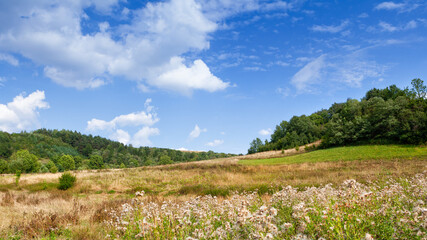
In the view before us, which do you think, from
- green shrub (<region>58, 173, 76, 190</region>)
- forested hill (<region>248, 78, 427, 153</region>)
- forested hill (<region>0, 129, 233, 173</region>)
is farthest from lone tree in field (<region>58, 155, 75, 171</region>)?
forested hill (<region>248, 78, 427, 153</region>)

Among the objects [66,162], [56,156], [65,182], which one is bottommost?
[65,182]

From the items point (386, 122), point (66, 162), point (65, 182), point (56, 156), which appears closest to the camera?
point (65, 182)

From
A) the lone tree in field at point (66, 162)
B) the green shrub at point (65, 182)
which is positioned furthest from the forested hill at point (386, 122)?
the lone tree in field at point (66, 162)

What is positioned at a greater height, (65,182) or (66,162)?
(66,162)

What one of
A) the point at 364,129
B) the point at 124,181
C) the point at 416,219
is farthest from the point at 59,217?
the point at 364,129

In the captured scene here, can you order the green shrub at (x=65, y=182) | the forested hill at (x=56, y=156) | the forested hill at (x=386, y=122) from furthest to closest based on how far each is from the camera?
the forested hill at (x=56, y=156), the forested hill at (x=386, y=122), the green shrub at (x=65, y=182)

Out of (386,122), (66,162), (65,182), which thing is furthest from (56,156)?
(386,122)

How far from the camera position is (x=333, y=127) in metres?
70.9

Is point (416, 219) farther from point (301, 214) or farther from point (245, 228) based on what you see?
point (245, 228)

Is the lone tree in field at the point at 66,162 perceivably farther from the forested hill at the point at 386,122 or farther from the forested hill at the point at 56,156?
the forested hill at the point at 386,122

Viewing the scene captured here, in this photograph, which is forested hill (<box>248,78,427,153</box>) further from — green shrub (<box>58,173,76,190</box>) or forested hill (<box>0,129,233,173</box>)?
forested hill (<box>0,129,233,173</box>)

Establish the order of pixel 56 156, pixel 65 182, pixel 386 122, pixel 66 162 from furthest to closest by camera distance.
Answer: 1. pixel 56 156
2. pixel 66 162
3. pixel 386 122
4. pixel 65 182

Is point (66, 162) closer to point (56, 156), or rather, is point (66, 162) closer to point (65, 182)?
point (56, 156)

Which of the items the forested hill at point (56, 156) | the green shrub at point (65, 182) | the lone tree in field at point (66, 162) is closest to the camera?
the green shrub at point (65, 182)
